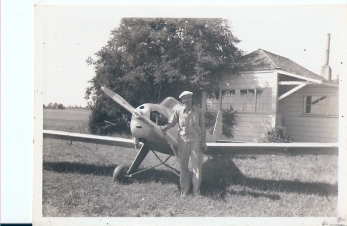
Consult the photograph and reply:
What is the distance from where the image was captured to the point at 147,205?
2.86 m

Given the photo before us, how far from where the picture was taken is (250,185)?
3211 millimetres

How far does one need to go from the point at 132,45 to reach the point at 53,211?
Result: 2376 mm

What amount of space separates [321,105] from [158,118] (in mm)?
2241

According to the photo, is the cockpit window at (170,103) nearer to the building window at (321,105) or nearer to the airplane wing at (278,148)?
the airplane wing at (278,148)

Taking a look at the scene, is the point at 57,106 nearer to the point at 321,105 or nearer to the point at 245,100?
the point at 245,100

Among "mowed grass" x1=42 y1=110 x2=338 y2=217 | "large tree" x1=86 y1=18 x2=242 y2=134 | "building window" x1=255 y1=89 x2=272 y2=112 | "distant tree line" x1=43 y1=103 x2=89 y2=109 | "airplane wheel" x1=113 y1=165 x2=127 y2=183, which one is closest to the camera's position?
"mowed grass" x1=42 y1=110 x2=338 y2=217

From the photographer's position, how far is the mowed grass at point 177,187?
2.85 meters

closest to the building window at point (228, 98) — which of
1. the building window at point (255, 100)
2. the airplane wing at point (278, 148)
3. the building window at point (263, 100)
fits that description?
the building window at point (255, 100)

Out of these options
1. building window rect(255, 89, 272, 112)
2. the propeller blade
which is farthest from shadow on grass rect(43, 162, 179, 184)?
building window rect(255, 89, 272, 112)

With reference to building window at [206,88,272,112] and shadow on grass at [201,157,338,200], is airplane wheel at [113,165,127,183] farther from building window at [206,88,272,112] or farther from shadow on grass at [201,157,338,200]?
building window at [206,88,272,112]

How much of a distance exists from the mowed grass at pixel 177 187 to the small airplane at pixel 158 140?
0.47 feet

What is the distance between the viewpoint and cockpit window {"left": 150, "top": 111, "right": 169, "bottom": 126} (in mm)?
2992

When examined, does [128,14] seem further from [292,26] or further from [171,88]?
[292,26]

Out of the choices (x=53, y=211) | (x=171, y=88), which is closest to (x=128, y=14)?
(x=171, y=88)
